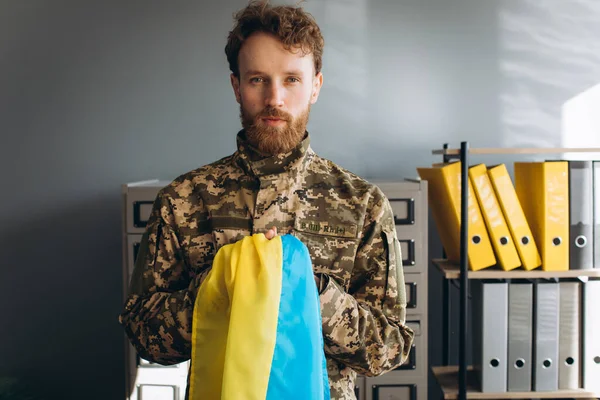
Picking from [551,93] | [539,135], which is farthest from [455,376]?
[551,93]

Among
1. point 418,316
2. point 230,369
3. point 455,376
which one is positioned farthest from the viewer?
point 455,376

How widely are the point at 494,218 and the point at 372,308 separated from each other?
128 cm

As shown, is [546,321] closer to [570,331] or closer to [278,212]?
[570,331]

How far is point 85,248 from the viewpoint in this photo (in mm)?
2783

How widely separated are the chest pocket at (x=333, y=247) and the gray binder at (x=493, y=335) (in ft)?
4.12

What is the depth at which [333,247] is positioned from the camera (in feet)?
4.13

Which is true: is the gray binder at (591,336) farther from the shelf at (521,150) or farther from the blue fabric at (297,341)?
the blue fabric at (297,341)

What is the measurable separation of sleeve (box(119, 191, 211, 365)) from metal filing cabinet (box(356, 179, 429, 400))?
1.21 metres

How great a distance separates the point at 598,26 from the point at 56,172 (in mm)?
2646

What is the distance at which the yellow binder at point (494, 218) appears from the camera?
2314 millimetres

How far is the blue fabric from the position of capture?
104 centimetres

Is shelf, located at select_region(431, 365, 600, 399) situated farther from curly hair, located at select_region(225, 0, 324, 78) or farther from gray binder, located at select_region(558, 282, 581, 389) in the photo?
curly hair, located at select_region(225, 0, 324, 78)

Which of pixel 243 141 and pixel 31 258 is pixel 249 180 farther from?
pixel 31 258

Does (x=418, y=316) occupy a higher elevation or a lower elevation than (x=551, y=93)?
lower
